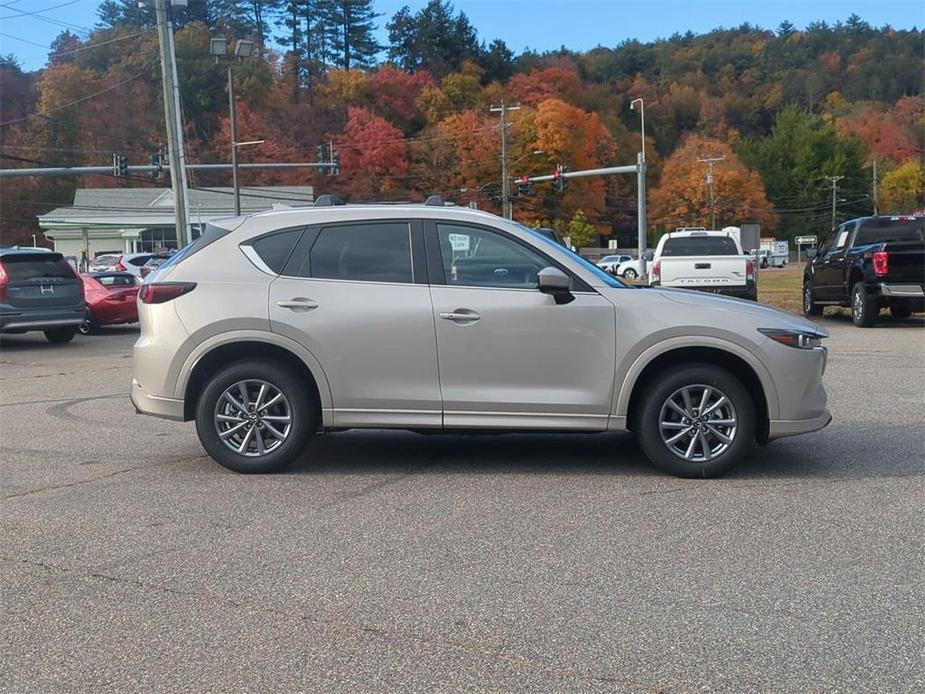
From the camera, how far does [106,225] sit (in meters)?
73.1

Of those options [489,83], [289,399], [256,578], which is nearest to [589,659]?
[256,578]

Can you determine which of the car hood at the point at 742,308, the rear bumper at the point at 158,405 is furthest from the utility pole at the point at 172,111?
the car hood at the point at 742,308

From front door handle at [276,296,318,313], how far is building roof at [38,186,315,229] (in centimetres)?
6418

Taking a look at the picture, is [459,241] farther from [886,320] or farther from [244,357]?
[886,320]

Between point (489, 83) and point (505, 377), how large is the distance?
97.7m

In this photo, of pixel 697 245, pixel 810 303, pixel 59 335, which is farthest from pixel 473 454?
pixel 697 245

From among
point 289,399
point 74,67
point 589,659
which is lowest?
point 589,659

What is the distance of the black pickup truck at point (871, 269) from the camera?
1767cm

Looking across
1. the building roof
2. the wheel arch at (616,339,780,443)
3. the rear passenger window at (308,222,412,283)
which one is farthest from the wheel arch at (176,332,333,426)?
the building roof

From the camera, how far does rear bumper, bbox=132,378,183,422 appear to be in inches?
277

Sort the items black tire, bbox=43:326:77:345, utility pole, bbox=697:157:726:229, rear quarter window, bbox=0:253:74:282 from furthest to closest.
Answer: utility pole, bbox=697:157:726:229 → black tire, bbox=43:326:77:345 → rear quarter window, bbox=0:253:74:282

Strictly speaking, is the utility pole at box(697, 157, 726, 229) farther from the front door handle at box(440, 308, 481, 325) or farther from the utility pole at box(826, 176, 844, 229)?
the front door handle at box(440, 308, 481, 325)

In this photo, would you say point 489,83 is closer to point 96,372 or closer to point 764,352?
point 96,372

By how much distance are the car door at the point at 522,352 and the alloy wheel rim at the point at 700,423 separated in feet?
1.44
